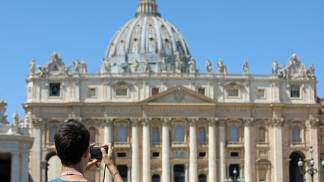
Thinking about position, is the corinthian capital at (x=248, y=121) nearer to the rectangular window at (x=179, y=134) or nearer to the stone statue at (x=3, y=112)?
the rectangular window at (x=179, y=134)

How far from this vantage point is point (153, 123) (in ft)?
264

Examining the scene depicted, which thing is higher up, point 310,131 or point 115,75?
point 115,75

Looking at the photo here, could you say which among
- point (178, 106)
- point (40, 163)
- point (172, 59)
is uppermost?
point (172, 59)

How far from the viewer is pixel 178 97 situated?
80250 mm

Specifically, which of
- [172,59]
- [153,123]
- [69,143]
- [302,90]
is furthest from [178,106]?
[69,143]

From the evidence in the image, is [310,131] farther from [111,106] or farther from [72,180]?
[72,180]

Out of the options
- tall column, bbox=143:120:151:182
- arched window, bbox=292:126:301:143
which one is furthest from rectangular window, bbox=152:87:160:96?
arched window, bbox=292:126:301:143

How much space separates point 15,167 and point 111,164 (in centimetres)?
3818

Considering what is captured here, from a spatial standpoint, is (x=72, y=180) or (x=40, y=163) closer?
(x=72, y=180)

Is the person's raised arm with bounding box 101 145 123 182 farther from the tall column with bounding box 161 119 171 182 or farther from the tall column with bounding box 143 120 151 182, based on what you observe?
the tall column with bounding box 161 119 171 182

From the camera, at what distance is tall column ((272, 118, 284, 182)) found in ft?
264

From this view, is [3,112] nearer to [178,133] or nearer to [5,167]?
[5,167]

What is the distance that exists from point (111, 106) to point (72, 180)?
247ft

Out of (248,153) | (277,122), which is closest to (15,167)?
(248,153)
